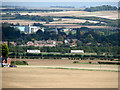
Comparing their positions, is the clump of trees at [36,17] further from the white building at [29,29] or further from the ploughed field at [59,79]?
the ploughed field at [59,79]

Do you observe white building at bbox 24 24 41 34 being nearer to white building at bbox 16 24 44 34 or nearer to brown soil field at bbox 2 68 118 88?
white building at bbox 16 24 44 34

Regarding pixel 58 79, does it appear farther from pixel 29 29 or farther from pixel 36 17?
pixel 36 17

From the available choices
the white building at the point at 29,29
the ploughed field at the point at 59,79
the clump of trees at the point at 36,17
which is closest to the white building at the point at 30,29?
the white building at the point at 29,29

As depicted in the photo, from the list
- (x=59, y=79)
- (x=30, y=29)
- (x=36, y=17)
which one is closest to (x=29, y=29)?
(x=30, y=29)

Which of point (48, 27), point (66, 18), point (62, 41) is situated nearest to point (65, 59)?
point (62, 41)

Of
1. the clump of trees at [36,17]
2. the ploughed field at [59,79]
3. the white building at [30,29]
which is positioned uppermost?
the clump of trees at [36,17]

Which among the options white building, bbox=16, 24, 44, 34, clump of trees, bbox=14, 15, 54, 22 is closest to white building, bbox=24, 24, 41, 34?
white building, bbox=16, 24, 44, 34

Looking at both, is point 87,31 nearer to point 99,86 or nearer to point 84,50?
point 84,50

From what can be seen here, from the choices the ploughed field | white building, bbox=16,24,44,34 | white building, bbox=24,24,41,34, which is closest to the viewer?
the ploughed field
